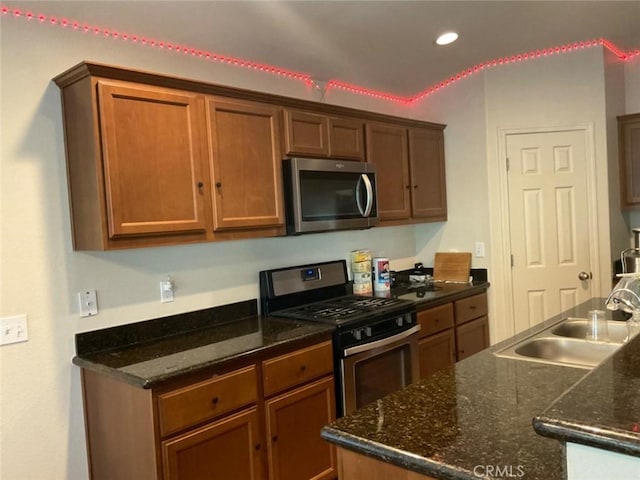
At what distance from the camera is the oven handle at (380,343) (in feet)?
8.86

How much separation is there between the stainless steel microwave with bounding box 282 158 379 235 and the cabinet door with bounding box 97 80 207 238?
57cm

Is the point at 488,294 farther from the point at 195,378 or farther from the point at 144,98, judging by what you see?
the point at 144,98

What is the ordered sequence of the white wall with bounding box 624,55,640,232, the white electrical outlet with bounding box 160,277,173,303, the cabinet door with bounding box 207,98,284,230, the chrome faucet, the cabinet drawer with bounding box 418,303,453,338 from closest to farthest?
the chrome faucet
the cabinet door with bounding box 207,98,284,230
the white electrical outlet with bounding box 160,277,173,303
the cabinet drawer with bounding box 418,303,453,338
the white wall with bounding box 624,55,640,232

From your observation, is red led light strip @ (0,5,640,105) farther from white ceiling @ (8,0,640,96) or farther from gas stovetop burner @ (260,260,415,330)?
gas stovetop burner @ (260,260,415,330)

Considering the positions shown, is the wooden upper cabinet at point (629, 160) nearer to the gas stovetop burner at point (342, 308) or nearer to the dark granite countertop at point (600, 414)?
the gas stovetop burner at point (342, 308)

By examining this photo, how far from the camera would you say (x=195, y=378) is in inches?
80.8

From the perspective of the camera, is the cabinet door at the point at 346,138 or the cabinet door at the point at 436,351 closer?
the cabinet door at the point at 346,138

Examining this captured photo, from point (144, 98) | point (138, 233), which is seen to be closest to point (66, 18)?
point (144, 98)

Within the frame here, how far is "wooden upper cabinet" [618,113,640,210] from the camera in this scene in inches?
152

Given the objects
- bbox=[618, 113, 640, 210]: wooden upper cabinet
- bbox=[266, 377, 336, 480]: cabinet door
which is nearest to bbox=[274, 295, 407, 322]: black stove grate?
bbox=[266, 377, 336, 480]: cabinet door

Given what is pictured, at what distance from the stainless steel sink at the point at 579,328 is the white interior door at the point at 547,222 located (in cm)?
148

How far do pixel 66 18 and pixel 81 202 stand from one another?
837mm

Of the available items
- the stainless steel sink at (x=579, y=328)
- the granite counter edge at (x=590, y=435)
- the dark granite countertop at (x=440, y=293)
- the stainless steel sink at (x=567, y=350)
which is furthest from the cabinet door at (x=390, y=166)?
the granite counter edge at (x=590, y=435)

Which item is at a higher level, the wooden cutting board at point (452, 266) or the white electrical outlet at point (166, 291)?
the white electrical outlet at point (166, 291)
